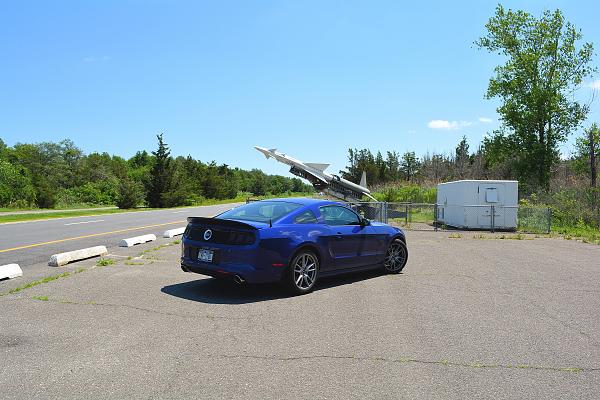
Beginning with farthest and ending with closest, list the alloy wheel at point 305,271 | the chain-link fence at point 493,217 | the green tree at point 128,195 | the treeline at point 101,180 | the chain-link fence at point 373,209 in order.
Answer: the treeline at point 101,180 < the green tree at point 128,195 < the chain-link fence at point 373,209 < the chain-link fence at point 493,217 < the alloy wheel at point 305,271

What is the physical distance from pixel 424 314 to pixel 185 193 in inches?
2012

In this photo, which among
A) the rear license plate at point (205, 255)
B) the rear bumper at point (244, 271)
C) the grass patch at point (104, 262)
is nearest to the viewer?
the rear bumper at point (244, 271)

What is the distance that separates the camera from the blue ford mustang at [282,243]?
696cm

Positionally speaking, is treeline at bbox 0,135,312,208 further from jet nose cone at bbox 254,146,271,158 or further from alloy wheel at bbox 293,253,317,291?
alloy wheel at bbox 293,253,317,291

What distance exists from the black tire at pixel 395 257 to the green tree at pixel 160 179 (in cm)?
4538

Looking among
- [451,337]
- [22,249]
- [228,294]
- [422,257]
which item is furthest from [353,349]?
[22,249]

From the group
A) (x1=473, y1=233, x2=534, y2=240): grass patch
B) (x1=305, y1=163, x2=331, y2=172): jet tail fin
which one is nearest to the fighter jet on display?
(x1=305, y1=163, x2=331, y2=172): jet tail fin

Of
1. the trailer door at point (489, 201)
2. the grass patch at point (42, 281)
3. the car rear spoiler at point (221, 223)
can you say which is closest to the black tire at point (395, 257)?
the car rear spoiler at point (221, 223)

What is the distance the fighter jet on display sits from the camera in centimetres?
3712

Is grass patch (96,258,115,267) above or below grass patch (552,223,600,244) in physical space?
below

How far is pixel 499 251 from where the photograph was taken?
14.1 metres

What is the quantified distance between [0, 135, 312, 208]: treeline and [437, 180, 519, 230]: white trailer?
105ft

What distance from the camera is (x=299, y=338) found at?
17.1 ft

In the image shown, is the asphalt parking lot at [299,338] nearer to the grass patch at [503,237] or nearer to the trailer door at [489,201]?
the grass patch at [503,237]
